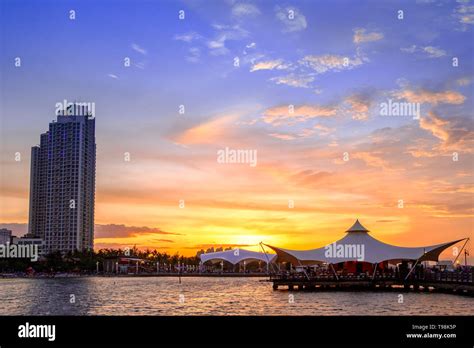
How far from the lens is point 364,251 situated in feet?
208

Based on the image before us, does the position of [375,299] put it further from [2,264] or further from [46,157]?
[46,157]

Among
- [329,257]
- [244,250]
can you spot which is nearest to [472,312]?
[329,257]

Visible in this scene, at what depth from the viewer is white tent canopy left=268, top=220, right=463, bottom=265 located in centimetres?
6303

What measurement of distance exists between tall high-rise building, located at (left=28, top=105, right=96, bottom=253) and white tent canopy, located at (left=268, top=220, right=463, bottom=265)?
128 metres

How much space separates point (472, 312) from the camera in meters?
38.5

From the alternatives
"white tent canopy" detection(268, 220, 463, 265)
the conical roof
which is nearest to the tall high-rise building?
"white tent canopy" detection(268, 220, 463, 265)

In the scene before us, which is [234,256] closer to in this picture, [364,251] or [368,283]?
[364,251]

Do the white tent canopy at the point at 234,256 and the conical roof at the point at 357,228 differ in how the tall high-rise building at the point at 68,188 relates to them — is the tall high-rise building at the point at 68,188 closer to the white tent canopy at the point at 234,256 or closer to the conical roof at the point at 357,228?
the white tent canopy at the point at 234,256

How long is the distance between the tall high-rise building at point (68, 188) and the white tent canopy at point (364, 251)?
128m
